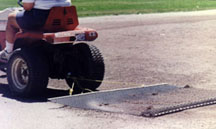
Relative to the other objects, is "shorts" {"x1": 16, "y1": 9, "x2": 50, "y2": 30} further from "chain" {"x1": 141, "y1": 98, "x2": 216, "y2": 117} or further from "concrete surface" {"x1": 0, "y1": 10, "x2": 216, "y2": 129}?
"chain" {"x1": 141, "y1": 98, "x2": 216, "y2": 117}

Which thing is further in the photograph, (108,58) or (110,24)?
(110,24)

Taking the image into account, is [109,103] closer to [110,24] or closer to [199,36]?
[199,36]

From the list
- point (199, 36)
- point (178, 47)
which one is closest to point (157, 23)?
point (199, 36)

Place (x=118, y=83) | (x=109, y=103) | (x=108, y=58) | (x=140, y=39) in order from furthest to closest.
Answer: (x=140, y=39) < (x=108, y=58) < (x=118, y=83) < (x=109, y=103)

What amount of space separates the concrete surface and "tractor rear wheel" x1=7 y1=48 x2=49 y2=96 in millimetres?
220

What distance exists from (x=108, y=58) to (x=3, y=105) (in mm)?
5830

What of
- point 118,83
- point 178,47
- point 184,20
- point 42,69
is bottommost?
point 184,20

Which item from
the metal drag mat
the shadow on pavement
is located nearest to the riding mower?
the shadow on pavement

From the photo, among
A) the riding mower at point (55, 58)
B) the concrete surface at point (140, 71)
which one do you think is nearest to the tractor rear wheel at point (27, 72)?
the riding mower at point (55, 58)

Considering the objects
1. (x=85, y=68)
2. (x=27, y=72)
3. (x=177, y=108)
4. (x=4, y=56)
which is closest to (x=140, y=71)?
(x=85, y=68)

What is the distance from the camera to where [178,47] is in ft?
57.3

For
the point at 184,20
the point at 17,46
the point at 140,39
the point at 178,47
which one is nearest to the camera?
the point at 17,46

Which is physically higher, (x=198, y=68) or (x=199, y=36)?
(x=198, y=68)

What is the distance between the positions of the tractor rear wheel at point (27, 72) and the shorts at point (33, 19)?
440 mm
